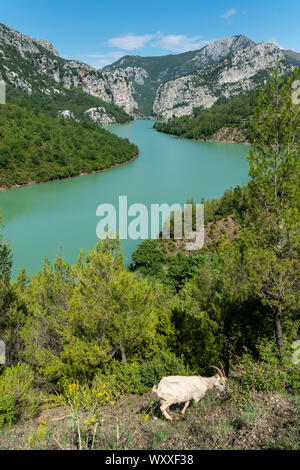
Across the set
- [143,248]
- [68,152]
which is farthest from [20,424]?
[68,152]

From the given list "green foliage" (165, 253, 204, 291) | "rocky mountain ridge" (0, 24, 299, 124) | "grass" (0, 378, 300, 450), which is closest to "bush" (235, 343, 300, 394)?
"grass" (0, 378, 300, 450)

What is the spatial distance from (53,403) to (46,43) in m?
227

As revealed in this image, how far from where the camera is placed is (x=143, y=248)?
63.1 ft

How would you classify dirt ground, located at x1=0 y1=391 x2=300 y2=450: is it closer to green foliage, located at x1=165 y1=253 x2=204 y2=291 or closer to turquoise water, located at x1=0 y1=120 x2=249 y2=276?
green foliage, located at x1=165 y1=253 x2=204 y2=291

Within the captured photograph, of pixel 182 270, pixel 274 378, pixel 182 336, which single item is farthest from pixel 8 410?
pixel 182 270

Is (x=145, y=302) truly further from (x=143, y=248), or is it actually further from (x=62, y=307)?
(x=143, y=248)

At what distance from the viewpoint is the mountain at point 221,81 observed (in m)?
147

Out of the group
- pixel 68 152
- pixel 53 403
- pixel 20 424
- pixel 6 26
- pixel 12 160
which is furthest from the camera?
pixel 6 26

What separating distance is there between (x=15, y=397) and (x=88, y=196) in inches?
1218

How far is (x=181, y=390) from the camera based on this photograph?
431cm

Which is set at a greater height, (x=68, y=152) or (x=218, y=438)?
(x=68, y=152)

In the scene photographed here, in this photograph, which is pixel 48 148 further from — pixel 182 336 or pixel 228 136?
pixel 228 136

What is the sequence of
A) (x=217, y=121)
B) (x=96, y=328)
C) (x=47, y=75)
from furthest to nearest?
(x=47, y=75) < (x=217, y=121) < (x=96, y=328)

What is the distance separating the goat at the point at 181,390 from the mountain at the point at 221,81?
164 m
